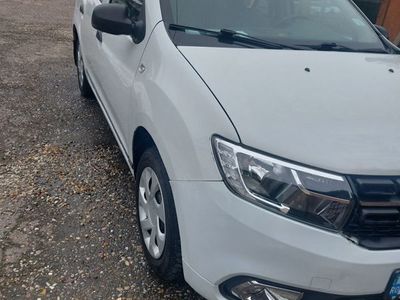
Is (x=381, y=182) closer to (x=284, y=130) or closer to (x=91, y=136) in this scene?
(x=284, y=130)

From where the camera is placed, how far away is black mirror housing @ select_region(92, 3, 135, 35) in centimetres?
239

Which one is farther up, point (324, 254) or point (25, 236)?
point (324, 254)

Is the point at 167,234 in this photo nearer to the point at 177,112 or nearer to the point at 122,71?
the point at 177,112

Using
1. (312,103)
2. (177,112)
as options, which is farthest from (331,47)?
(177,112)

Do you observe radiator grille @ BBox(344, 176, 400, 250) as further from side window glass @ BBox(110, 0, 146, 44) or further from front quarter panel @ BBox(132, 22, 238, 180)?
side window glass @ BBox(110, 0, 146, 44)

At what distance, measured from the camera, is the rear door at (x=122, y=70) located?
7.95ft

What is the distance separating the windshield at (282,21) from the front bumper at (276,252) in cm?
109

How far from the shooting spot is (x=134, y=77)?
7.77 feet

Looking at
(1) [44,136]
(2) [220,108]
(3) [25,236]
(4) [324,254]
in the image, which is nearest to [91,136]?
(1) [44,136]

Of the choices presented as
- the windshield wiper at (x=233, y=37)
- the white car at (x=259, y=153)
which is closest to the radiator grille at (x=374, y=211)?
the white car at (x=259, y=153)

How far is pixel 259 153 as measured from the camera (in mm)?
1581

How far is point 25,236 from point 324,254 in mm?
1833

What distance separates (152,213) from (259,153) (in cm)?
86

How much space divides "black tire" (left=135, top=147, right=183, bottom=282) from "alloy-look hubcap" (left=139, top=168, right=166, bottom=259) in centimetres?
4
